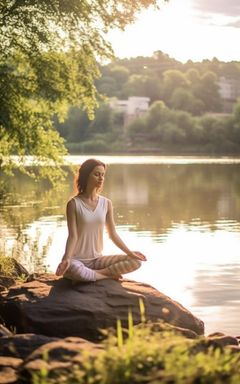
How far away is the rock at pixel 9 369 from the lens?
5.68 meters

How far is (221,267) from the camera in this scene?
1714 centimetres

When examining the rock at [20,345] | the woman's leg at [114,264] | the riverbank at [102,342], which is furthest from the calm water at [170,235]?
the rock at [20,345]

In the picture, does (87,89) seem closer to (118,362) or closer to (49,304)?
(49,304)

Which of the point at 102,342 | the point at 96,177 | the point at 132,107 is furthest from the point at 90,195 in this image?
the point at 132,107

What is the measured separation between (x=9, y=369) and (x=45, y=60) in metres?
13.2

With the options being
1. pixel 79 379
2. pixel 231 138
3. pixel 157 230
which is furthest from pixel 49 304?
pixel 231 138

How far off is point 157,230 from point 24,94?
27.3 ft

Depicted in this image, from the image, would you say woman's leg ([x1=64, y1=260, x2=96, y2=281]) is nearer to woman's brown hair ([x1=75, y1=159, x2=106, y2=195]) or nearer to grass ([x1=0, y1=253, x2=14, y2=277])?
woman's brown hair ([x1=75, y1=159, x2=106, y2=195])

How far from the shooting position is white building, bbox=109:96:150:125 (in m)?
144

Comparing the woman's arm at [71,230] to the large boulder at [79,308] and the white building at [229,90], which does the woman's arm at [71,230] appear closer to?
the large boulder at [79,308]

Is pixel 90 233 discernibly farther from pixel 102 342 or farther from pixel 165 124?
pixel 165 124

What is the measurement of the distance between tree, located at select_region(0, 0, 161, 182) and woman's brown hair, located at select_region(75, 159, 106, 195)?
27.6ft

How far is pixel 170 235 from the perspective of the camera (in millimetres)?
23844

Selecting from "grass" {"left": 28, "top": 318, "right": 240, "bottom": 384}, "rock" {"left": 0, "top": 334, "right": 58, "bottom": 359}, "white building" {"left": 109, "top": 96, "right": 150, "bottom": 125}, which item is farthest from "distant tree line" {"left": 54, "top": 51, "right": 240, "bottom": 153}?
"grass" {"left": 28, "top": 318, "right": 240, "bottom": 384}
